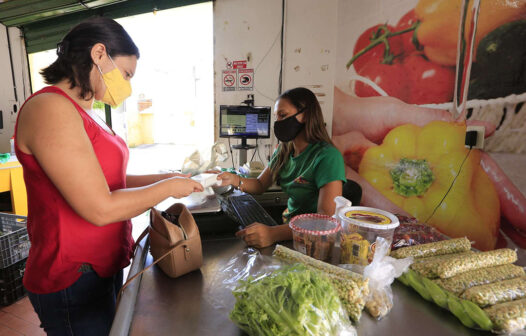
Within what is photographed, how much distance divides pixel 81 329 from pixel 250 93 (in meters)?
2.98

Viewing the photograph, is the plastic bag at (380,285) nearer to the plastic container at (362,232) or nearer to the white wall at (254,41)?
the plastic container at (362,232)

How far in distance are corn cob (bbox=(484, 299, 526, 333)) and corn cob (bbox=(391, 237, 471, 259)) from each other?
0.25m

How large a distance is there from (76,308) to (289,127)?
1.24 meters

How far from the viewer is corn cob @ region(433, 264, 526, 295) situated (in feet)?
2.49

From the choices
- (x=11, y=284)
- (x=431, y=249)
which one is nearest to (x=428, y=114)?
(x=431, y=249)

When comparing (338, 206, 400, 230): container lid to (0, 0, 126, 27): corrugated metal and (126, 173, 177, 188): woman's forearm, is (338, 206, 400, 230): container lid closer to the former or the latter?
(126, 173, 177, 188): woman's forearm

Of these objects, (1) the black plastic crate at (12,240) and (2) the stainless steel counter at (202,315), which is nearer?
(2) the stainless steel counter at (202,315)

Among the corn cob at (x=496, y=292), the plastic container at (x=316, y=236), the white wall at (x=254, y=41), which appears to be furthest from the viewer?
the white wall at (x=254, y=41)

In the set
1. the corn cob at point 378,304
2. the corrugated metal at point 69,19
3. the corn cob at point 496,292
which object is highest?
the corrugated metal at point 69,19

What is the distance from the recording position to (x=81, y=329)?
3.29 ft

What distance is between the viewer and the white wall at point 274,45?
3090 mm

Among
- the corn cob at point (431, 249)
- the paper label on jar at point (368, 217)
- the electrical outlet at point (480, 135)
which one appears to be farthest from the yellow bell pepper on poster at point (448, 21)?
the paper label on jar at point (368, 217)

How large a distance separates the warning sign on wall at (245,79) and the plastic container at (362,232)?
2847mm

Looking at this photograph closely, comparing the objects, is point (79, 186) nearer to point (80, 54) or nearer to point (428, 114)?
point (80, 54)
